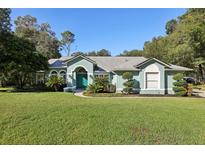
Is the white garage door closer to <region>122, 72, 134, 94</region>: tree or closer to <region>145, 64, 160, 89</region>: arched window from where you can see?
<region>145, 64, 160, 89</region>: arched window

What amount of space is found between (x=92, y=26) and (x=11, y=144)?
20481mm

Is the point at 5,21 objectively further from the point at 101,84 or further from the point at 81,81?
the point at 101,84

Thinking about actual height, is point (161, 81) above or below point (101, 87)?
above

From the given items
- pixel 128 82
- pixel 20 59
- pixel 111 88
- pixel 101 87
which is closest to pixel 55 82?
pixel 20 59

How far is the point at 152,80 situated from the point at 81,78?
9.69 metres

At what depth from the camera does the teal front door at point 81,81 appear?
3012cm

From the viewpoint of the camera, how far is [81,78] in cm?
3031

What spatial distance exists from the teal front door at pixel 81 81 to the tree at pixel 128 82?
7.43 meters

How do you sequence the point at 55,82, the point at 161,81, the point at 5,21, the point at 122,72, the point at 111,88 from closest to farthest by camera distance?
the point at 161,81, the point at 122,72, the point at 111,88, the point at 5,21, the point at 55,82

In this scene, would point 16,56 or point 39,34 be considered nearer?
point 16,56

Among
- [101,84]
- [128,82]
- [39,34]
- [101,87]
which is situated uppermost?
[39,34]

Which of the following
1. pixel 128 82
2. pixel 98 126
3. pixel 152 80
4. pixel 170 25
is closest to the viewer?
pixel 98 126
